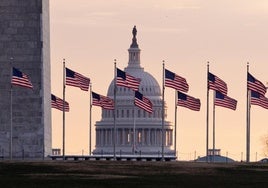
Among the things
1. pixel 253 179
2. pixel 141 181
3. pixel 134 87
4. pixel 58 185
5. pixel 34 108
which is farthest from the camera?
pixel 34 108

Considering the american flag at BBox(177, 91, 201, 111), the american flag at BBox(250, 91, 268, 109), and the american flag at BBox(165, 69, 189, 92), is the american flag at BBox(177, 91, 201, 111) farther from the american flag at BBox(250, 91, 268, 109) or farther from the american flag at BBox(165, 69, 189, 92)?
the american flag at BBox(250, 91, 268, 109)

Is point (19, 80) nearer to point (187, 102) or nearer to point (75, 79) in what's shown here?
point (75, 79)

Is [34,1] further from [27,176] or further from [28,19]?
[27,176]

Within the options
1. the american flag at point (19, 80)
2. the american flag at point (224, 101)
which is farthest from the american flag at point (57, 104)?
the american flag at point (19, 80)

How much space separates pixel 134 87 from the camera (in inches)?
5571

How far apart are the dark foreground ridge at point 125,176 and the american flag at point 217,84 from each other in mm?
34571

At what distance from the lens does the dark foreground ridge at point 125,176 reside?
3155 inches

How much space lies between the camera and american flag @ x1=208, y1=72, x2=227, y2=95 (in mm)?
141750

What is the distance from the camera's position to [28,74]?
495 ft

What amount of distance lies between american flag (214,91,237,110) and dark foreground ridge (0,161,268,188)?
3669cm

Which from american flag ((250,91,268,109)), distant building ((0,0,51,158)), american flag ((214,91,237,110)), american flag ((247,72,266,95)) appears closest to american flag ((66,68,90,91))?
distant building ((0,0,51,158))

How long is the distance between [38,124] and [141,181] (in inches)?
2702

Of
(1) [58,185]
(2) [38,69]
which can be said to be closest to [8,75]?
(2) [38,69]

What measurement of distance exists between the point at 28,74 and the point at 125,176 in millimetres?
62444
